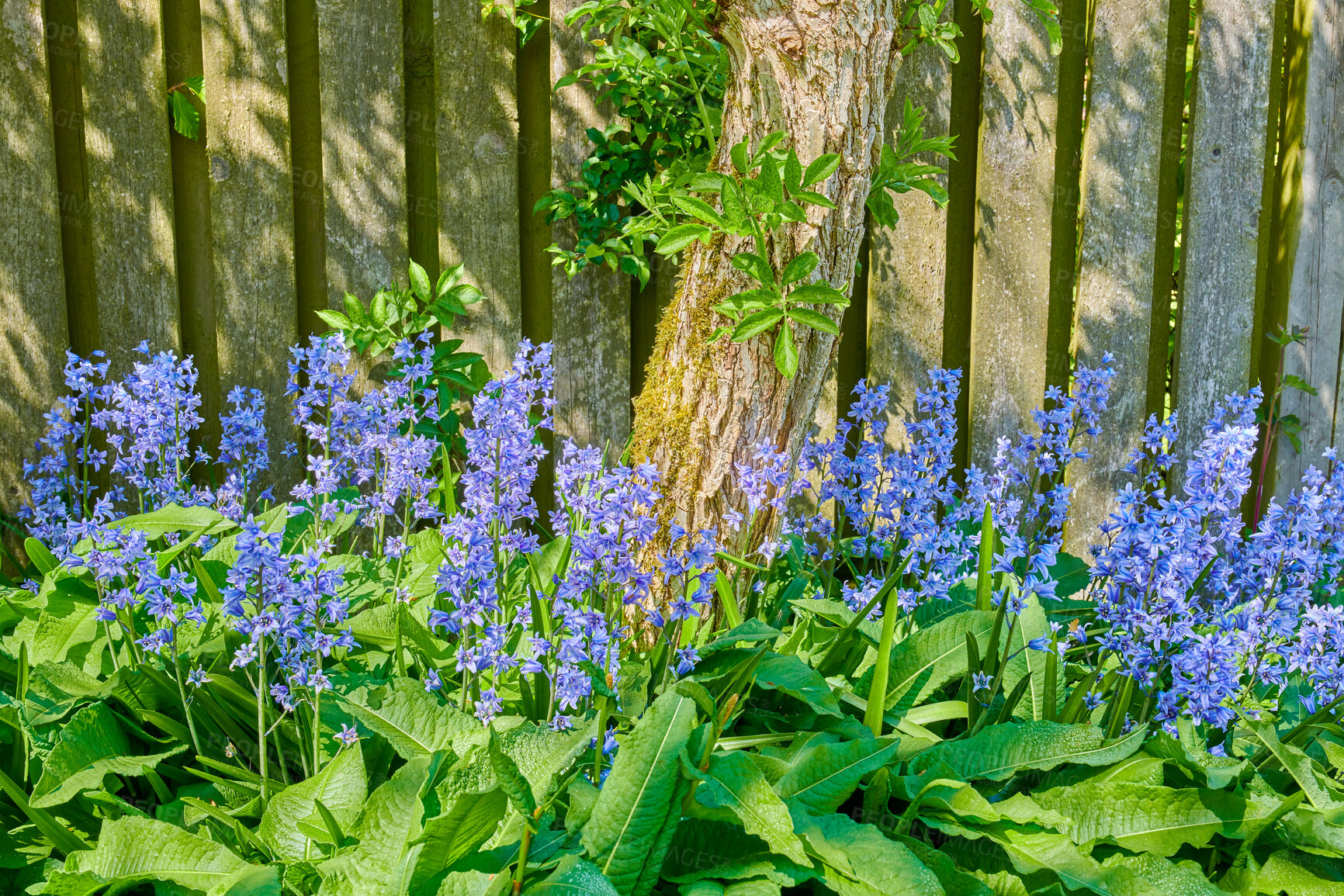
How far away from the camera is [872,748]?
1.80 m

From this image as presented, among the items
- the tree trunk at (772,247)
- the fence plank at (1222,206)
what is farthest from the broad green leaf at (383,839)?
the fence plank at (1222,206)

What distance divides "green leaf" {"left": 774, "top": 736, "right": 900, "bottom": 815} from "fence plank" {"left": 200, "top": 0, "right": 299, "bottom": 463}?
224cm

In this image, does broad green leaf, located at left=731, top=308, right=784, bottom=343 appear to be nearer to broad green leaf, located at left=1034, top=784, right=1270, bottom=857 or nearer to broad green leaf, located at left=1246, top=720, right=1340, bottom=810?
broad green leaf, located at left=1034, top=784, right=1270, bottom=857

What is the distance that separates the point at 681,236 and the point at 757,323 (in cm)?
24

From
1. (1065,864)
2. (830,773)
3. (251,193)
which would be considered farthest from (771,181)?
(251,193)

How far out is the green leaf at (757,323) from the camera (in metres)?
2.11

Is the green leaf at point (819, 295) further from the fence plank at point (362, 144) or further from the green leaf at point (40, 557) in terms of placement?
the green leaf at point (40, 557)

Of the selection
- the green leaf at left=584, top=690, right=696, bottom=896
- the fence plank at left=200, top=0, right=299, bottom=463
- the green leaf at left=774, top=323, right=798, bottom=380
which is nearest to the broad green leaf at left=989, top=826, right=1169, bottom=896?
the green leaf at left=584, top=690, right=696, bottom=896

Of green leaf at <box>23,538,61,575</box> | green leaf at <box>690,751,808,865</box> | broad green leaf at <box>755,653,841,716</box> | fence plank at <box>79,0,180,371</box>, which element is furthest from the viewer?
fence plank at <box>79,0,180,371</box>

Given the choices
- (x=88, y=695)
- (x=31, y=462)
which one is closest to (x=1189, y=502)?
(x=88, y=695)

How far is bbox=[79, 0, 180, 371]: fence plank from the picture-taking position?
312 cm

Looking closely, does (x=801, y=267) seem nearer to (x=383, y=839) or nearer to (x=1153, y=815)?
(x=1153, y=815)

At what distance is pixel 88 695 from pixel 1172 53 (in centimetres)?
351

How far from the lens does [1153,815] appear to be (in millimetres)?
1854
